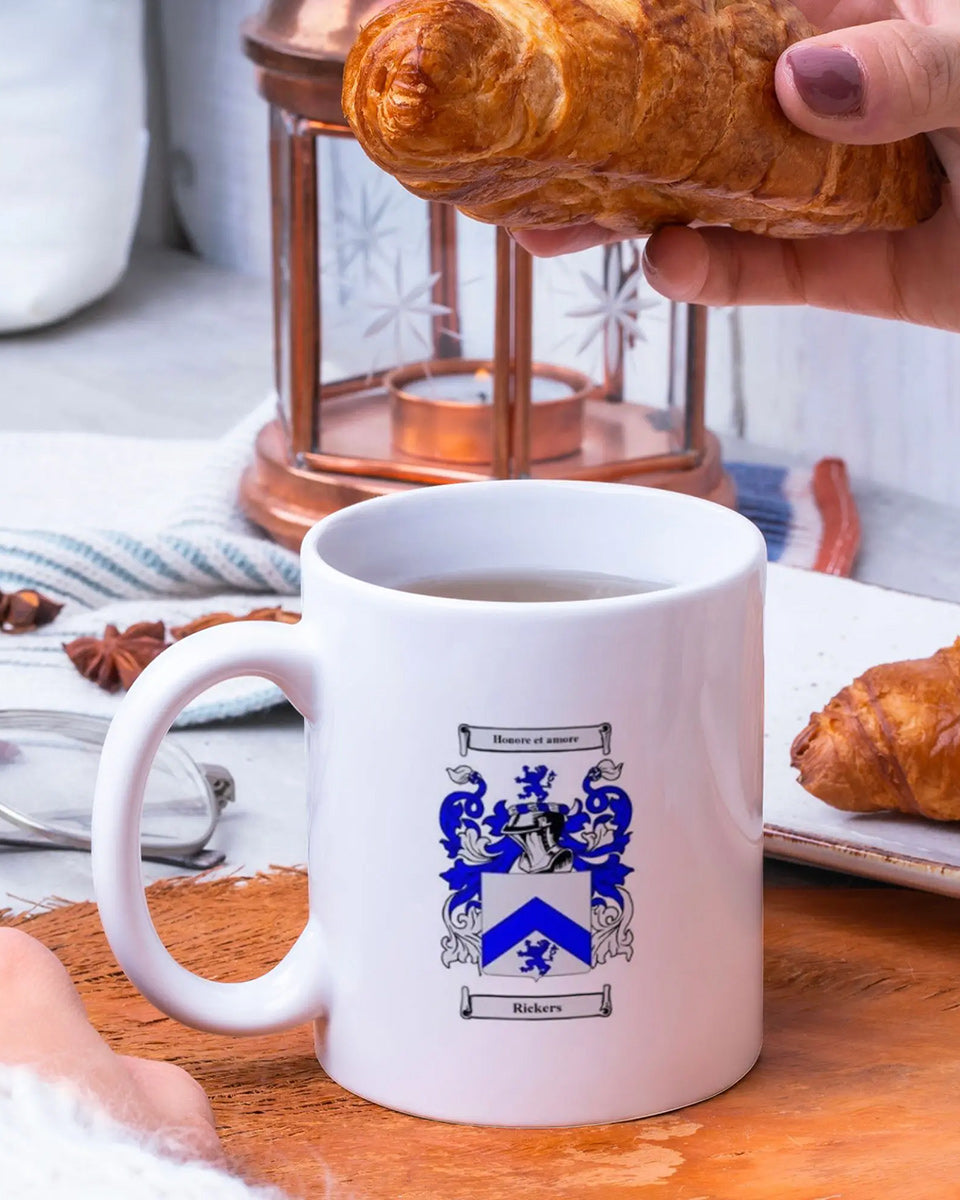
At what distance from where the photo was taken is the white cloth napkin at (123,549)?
94cm

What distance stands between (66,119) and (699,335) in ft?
2.93

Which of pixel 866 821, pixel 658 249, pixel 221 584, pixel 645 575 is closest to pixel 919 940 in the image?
pixel 866 821

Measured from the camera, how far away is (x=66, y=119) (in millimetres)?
1771

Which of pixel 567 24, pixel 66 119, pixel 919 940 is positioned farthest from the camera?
pixel 66 119

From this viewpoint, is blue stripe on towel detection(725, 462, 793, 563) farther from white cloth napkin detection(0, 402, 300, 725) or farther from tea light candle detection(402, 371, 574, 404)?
white cloth napkin detection(0, 402, 300, 725)

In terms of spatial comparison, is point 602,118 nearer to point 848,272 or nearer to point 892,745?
point 892,745

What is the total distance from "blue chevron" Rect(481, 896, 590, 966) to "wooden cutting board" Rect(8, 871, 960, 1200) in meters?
0.06

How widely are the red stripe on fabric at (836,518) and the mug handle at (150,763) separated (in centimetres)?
64

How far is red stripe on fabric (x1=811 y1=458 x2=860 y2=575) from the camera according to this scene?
114 centimetres

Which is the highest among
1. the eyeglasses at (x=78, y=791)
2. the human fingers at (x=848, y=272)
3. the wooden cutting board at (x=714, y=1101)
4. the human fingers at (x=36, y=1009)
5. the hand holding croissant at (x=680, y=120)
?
the hand holding croissant at (x=680, y=120)

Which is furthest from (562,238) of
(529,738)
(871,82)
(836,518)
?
(836,518)

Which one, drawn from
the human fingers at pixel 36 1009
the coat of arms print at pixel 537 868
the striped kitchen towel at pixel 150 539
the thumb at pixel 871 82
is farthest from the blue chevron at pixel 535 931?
the striped kitchen towel at pixel 150 539

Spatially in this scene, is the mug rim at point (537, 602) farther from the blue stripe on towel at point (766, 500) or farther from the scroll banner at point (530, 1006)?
the blue stripe on towel at point (766, 500)

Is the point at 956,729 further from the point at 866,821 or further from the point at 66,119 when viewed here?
the point at 66,119
